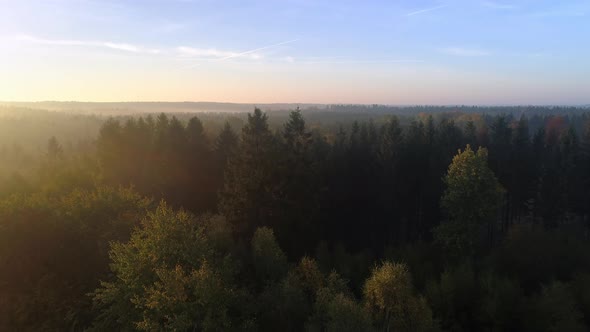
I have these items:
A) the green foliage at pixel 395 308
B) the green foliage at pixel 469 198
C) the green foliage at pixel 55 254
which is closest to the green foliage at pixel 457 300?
the green foliage at pixel 469 198

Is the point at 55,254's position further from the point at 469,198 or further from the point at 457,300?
the point at 469,198

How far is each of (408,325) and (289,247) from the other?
1480 centimetres

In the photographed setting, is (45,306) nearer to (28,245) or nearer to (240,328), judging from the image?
(28,245)

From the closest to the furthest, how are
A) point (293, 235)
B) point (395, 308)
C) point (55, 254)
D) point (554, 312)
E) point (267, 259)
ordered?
1. point (395, 308)
2. point (554, 312)
3. point (55, 254)
4. point (267, 259)
5. point (293, 235)

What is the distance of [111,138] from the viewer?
141 feet

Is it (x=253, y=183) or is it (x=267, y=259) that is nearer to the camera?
(x=267, y=259)

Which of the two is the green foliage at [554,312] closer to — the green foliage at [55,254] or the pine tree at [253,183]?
the pine tree at [253,183]

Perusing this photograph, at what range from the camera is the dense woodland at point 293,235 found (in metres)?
17.3

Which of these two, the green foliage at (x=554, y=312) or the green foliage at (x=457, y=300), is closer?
the green foliage at (x=554, y=312)

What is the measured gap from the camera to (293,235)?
31.3 metres

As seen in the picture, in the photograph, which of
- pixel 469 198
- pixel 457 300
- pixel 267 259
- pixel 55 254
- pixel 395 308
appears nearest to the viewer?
pixel 395 308

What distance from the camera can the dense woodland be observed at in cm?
1734

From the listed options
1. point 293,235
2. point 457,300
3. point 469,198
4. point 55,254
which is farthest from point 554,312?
point 55,254

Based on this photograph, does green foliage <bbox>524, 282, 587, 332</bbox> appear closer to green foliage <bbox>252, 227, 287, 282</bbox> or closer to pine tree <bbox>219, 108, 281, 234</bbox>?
green foliage <bbox>252, 227, 287, 282</bbox>
